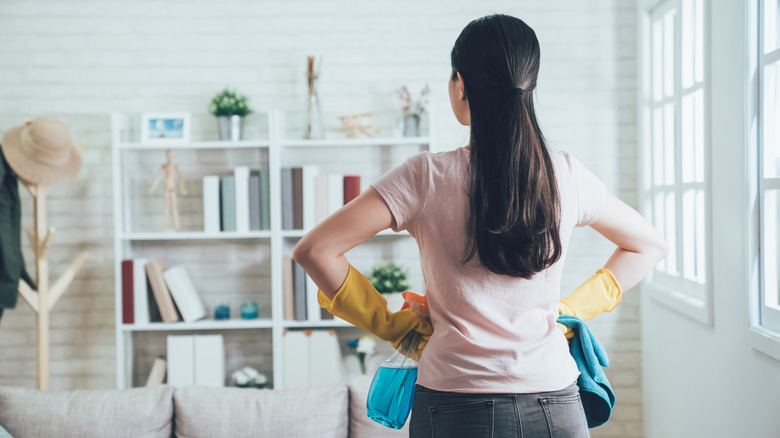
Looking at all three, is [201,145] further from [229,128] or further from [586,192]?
[586,192]

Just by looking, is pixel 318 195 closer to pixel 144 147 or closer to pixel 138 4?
pixel 144 147

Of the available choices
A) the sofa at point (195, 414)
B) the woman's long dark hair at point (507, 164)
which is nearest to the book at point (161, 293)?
the sofa at point (195, 414)

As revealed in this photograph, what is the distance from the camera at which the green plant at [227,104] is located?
3.23m

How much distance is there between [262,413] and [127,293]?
1417 mm

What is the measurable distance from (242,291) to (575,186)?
102 inches

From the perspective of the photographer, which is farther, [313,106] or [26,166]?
[313,106]

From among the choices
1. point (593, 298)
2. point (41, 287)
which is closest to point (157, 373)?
point (41, 287)

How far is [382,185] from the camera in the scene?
1104mm

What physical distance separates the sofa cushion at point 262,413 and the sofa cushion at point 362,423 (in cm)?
2

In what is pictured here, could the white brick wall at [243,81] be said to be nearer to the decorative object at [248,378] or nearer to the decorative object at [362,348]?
the decorative object at [248,378]

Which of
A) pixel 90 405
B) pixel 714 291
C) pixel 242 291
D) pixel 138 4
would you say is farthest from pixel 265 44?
pixel 714 291

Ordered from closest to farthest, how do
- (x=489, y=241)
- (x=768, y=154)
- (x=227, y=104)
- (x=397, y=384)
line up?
1. (x=489, y=241)
2. (x=397, y=384)
3. (x=768, y=154)
4. (x=227, y=104)

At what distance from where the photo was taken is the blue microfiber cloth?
1293 mm

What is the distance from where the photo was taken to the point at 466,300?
1121mm
